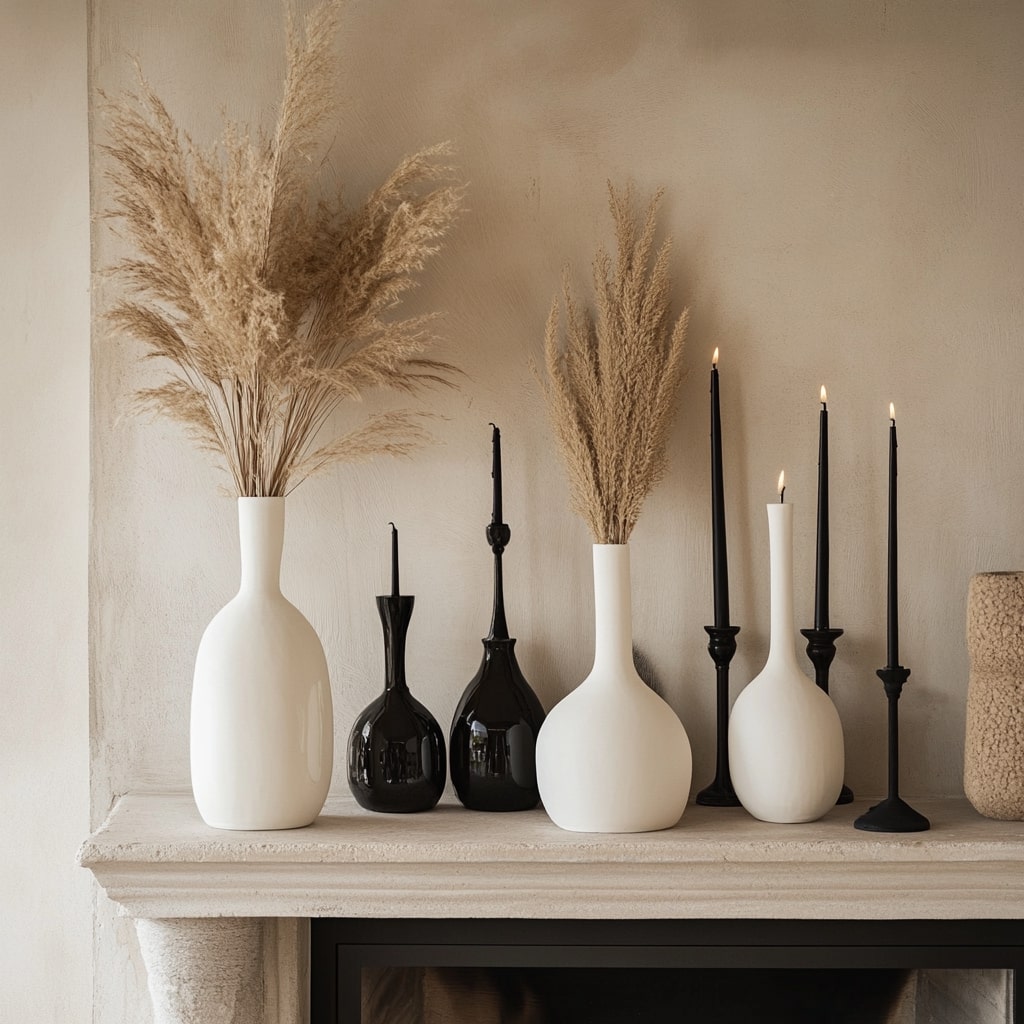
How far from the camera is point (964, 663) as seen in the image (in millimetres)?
1493

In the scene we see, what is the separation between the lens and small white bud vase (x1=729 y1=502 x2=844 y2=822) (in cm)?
132

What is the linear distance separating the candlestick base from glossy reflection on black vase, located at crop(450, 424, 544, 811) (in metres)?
0.41

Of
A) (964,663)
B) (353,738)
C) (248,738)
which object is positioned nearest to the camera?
(248,738)

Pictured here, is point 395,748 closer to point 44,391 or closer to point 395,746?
point 395,746

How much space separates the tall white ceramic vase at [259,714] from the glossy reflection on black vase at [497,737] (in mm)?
180

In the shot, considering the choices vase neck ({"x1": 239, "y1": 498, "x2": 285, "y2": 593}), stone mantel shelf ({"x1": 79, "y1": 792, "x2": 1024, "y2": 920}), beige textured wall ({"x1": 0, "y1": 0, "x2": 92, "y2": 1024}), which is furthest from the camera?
beige textured wall ({"x1": 0, "y1": 0, "x2": 92, "y2": 1024})

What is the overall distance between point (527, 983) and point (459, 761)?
37cm

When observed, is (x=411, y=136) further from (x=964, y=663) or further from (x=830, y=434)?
(x=964, y=663)

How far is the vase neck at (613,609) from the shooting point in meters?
1.34

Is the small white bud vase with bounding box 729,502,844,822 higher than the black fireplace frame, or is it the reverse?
the small white bud vase with bounding box 729,502,844,822

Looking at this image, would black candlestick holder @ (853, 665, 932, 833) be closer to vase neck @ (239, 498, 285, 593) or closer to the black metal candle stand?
the black metal candle stand

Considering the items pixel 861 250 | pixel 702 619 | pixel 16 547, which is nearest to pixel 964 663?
pixel 702 619

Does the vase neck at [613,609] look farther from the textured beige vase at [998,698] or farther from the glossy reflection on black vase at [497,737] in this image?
the textured beige vase at [998,698]

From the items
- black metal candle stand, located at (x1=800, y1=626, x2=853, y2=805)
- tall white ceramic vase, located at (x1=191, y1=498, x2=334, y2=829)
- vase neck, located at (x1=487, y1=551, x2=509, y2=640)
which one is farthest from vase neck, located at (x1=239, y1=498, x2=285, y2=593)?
black metal candle stand, located at (x1=800, y1=626, x2=853, y2=805)
